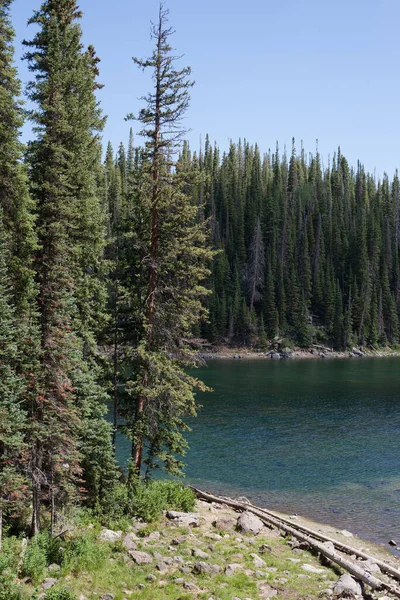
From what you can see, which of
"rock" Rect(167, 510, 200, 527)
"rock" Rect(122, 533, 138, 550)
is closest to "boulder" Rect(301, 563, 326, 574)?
"rock" Rect(167, 510, 200, 527)

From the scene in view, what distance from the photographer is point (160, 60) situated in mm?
20078

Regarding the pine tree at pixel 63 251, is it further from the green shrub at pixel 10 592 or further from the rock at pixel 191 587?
the rock at pixel 191 587

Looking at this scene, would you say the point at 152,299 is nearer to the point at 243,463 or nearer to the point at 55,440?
the point at 55,440

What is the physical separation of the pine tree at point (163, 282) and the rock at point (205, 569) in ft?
16.1

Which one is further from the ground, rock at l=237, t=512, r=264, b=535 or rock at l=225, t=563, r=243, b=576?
rock at l=225, t=563, r=243, b=576

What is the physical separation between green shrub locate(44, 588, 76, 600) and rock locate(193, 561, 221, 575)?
13.4 feet

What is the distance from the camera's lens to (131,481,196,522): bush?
64.7ft

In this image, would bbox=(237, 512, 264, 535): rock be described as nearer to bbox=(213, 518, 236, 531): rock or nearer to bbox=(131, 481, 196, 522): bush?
bbox=(213, 518, 236, 531): rock

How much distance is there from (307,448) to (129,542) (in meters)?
23.0

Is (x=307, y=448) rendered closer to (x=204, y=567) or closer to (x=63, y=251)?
(x=204, y=567)

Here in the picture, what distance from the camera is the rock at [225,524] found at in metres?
20.3

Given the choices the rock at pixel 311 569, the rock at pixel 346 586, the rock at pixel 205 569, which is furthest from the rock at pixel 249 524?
the rock at pixel 346 586

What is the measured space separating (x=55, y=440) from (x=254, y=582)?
7.40 m

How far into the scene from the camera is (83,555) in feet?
50.2
